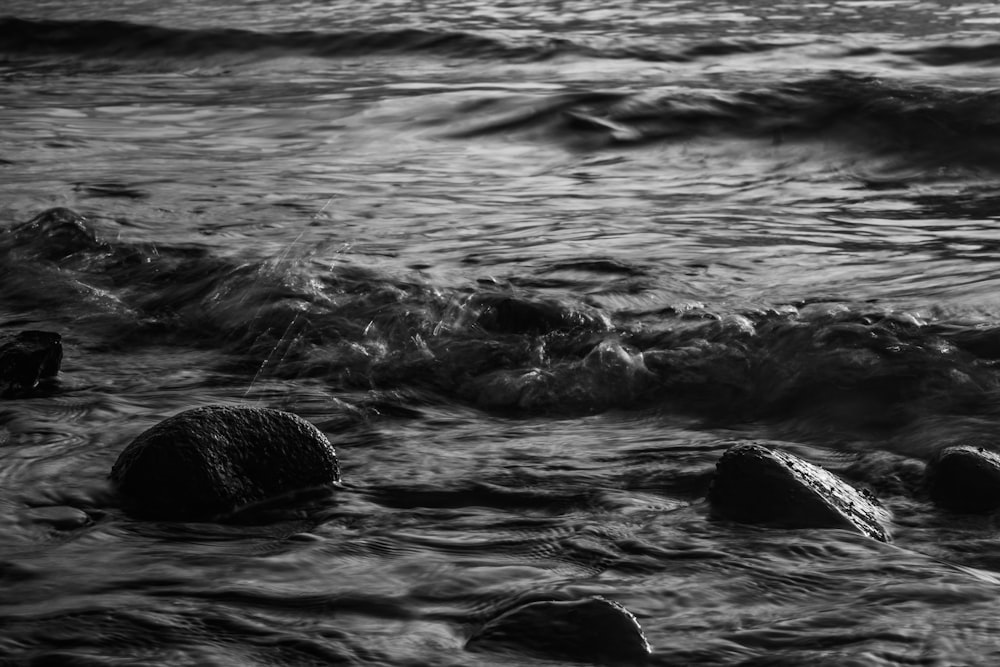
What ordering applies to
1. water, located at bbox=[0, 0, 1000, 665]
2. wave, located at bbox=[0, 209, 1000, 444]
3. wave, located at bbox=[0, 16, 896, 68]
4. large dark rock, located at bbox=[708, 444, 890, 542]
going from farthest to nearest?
wave, located at bbox=[0, 16, 896, 68]
wave, located at bbox=[0, 209, 1000, 444]
large dark rock, located at bbox=[708, 444, 890, 542]
water, located at bbox=[0, 0, 1000, 665]

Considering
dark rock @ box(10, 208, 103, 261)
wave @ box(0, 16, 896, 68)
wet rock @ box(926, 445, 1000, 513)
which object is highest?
wave @ box(0, 16, 896, 68)

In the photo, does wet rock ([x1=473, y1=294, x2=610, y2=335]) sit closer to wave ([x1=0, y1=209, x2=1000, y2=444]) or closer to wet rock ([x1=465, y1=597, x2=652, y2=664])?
wave ([x1=0, y1=209, x2=1000, y2=444])

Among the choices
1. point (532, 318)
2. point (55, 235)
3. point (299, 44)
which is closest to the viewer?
point (532, 318)

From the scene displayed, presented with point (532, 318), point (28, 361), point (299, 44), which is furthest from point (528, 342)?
point (299, 44)

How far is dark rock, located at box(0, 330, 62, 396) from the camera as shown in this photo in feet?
13.6

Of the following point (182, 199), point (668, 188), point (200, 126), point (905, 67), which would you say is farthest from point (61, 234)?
point (905, 67)

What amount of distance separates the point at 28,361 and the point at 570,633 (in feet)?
8.00

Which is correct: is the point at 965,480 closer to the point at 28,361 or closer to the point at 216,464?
the point at 216,464

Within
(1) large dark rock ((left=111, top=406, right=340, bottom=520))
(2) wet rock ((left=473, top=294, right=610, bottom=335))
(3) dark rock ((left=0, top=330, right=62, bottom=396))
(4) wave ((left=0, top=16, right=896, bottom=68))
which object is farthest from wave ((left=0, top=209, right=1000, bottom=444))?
(4) wave ((left=0, top=16, right=896, bottom=68))

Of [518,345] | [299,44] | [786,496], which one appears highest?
[299,44]

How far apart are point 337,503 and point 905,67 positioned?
879 cm

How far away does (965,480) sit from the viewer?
10.4 feet

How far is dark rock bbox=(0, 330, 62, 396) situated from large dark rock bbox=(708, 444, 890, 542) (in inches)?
89.5

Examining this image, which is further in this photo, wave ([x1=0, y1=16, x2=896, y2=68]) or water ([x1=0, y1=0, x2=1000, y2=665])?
wave ([x1=0, y1=16, x2=896, y2=68])
